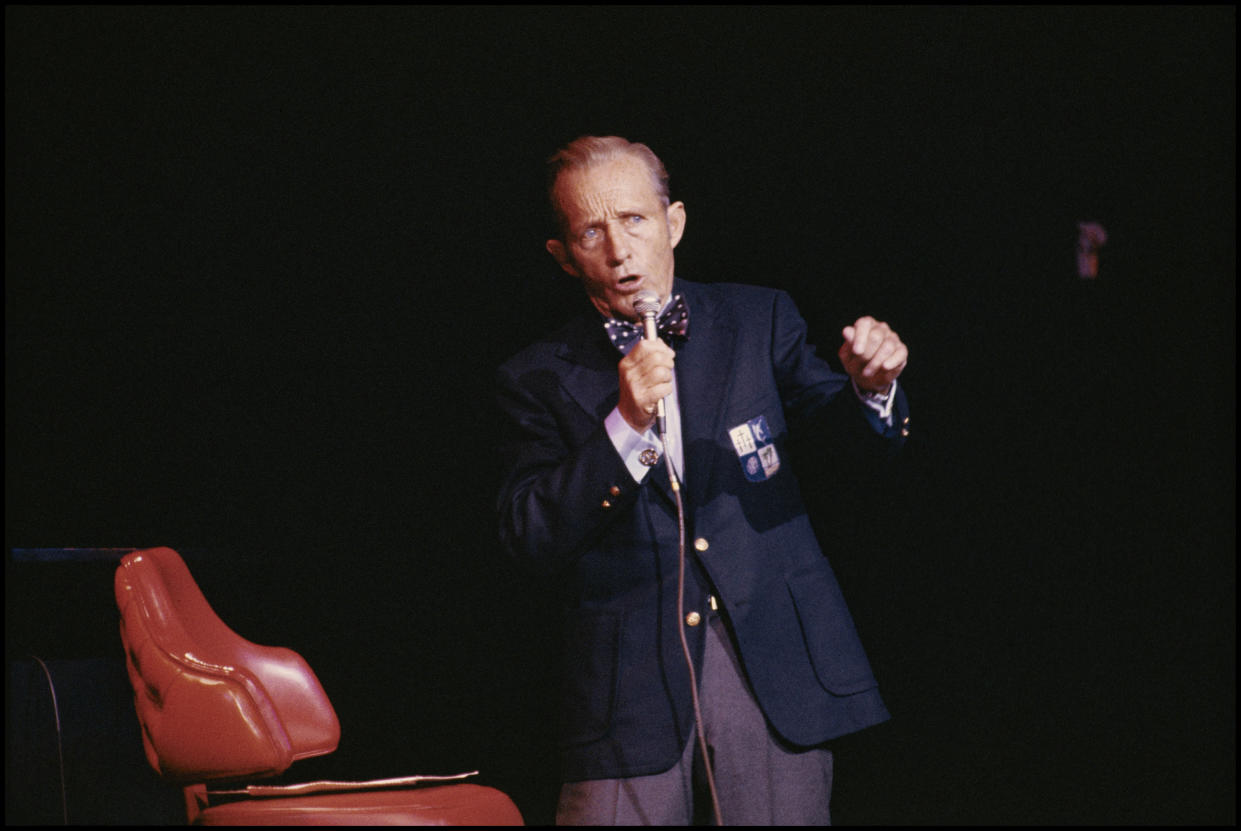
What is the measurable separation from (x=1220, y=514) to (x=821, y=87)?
140cm

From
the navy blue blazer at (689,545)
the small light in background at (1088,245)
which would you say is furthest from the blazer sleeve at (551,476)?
the small light in background at (1088,245)

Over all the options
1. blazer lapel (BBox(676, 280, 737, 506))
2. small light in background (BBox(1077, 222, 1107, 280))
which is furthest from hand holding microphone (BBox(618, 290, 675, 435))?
small light in background (BBox(1077, 222, 1107, 280))

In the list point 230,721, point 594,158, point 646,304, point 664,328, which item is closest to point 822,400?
point 664,328

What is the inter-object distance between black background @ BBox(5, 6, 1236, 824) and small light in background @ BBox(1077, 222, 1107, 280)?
0.03 meters

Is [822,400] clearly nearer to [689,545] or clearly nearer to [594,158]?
[689,545]

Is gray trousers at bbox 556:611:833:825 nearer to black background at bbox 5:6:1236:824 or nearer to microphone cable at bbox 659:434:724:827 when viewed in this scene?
microphone cable at bbox 659:434:724:827

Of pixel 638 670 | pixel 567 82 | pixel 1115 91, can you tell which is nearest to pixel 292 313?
pixel 567 82

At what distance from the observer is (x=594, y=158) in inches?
74.1

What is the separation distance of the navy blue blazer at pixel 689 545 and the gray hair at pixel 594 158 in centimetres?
29

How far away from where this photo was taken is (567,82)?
2.49m

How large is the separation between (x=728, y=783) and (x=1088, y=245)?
1.61 meters

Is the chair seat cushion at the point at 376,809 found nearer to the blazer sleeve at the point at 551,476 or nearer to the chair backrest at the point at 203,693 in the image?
the chair backrest at the point at 203,693

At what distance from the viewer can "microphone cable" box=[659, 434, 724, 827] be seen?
60.3 inches

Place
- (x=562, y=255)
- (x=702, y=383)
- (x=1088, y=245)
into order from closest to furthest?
(x=702, y=383) < (x=562, y=255) < (x=1088, y=245)
